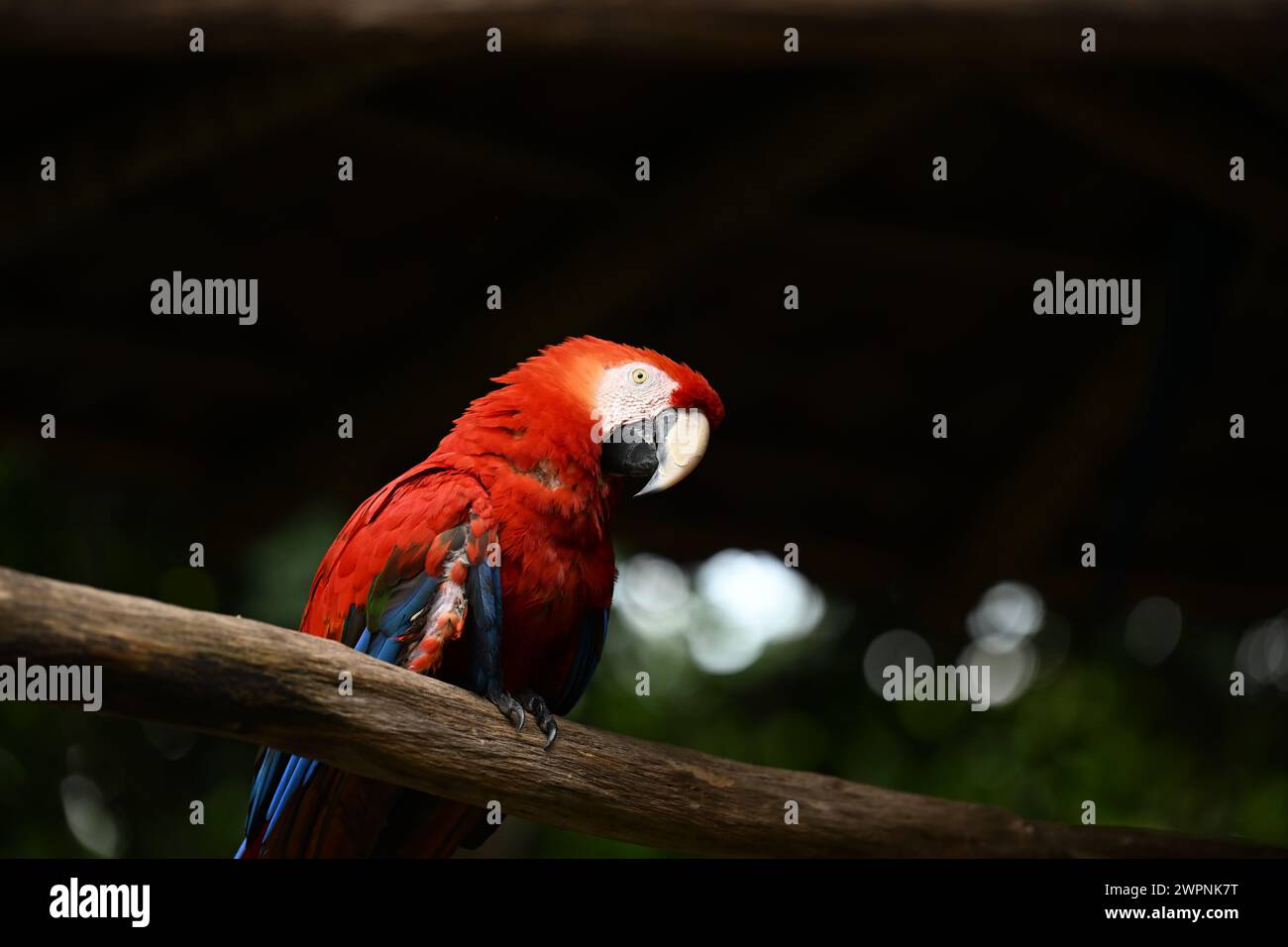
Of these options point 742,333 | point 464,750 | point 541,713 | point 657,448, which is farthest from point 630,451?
point 742,333

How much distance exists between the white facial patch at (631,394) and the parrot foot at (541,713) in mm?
448

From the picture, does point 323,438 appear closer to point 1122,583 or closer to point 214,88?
point 214,88

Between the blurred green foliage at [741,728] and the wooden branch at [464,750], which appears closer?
the wooden branch at [464,750]

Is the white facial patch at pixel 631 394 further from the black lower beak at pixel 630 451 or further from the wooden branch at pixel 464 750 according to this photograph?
the wooden branch at pixel 464 750

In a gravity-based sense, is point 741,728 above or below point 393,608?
below

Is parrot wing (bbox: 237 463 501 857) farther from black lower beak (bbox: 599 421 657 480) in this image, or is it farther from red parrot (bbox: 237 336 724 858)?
black lower beak (bbox: 599 421 657 480)

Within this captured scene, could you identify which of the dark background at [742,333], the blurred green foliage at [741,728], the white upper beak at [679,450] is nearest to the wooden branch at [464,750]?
the white upper beak at [679,450]

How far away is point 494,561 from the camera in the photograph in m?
1.83

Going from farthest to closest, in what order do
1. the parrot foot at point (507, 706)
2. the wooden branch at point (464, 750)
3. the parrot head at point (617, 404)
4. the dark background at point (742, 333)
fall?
the dark background at point (742, 333)
the parrot head at point (617, 404)
the parrot foot at point (507, 706)
the wooden branch at point (464, 750)

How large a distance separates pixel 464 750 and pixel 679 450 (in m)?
0.62

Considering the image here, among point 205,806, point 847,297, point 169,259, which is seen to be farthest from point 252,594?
point 847,297

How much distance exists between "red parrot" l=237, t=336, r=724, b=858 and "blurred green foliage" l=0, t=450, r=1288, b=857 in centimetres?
147

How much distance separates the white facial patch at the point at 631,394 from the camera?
198cm

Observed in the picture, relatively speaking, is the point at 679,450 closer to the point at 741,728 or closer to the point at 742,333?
the point at 742,333
